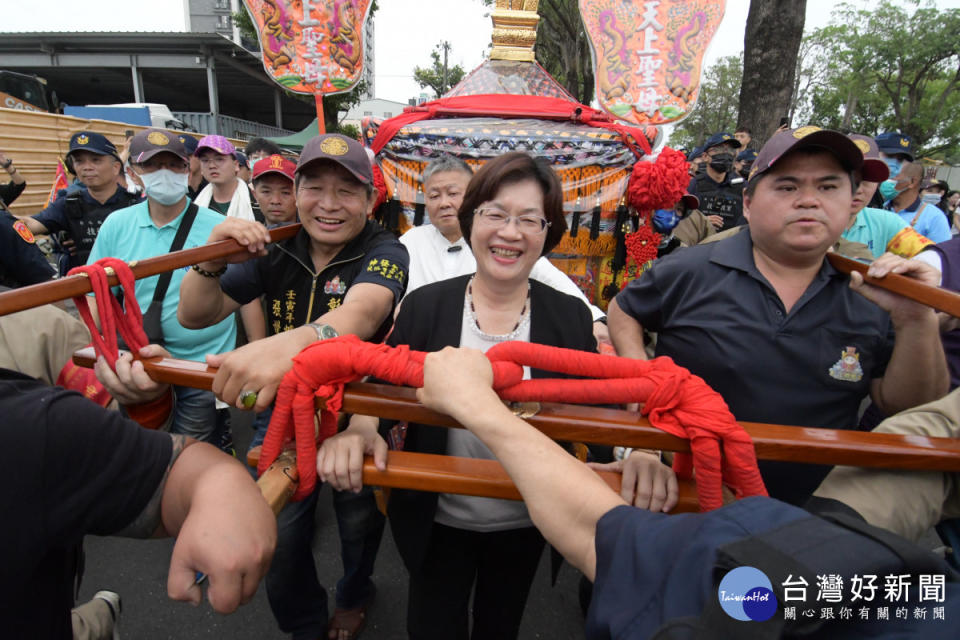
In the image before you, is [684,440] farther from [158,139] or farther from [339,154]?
[158,139]

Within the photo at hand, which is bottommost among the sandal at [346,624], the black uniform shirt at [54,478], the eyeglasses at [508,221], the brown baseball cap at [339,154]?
the sandal at [346,624]

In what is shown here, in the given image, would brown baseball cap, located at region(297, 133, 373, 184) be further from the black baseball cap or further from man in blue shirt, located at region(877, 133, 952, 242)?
man in blue shirt, located at region(877, 133, 952, 242)

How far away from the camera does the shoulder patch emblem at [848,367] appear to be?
1524 millimetres

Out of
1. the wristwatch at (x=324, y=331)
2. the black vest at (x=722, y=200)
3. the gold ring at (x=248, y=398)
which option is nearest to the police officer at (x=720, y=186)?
the black vest at (x=722, y=200)

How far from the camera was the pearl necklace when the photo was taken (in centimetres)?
147

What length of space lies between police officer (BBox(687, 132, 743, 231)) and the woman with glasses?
4280 mm

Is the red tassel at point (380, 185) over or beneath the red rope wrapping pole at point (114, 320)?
over

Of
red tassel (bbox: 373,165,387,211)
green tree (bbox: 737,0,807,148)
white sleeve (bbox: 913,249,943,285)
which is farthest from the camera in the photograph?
green tree (bbox: 737,0,807,148)

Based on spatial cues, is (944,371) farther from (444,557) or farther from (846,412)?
(444,557)

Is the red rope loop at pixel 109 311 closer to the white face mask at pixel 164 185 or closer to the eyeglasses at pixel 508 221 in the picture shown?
the eyeglasses at pixel 508 221

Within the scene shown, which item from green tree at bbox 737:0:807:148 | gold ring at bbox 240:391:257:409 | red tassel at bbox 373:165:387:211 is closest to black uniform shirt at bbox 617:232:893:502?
gold ring at bbox 240:391:257:409

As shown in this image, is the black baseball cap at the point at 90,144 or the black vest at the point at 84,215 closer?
the black baseball cap at the point at 90,144

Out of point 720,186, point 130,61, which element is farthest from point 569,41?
point 130,61

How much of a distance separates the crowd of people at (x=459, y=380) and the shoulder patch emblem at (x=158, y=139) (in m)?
0.02
